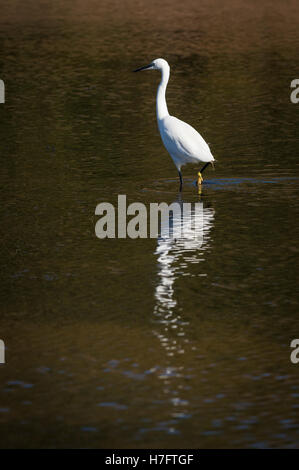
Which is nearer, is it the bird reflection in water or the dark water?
the dark water

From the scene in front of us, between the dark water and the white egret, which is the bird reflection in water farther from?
the white egret

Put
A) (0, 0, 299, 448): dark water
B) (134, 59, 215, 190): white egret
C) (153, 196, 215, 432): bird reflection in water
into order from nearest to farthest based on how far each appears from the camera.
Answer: (0, 0, 299, 448): dark water < (153, 196, 215, 432): bird reflection in water < (134, 59, 215, 190): white egret

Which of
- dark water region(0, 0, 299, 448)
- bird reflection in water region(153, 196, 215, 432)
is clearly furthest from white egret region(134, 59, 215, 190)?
bird reflection in water region(153, 196, 215, 432)

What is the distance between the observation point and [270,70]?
25406 millimetres

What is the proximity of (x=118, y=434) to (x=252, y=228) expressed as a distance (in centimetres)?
573

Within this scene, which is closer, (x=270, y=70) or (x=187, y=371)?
(x=187, y=371)

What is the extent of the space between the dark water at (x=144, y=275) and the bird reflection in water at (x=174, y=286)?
0.02m

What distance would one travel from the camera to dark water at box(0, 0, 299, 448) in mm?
7312

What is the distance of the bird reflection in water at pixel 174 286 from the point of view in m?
7.84

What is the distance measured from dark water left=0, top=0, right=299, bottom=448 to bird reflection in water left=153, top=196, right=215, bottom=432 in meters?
0.02

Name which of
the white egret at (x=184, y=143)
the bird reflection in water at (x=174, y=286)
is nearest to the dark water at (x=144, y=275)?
the bird reflection in water at (x=174, y=286)

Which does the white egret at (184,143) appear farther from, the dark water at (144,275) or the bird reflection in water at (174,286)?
the bird reflection in water at (174,286)
